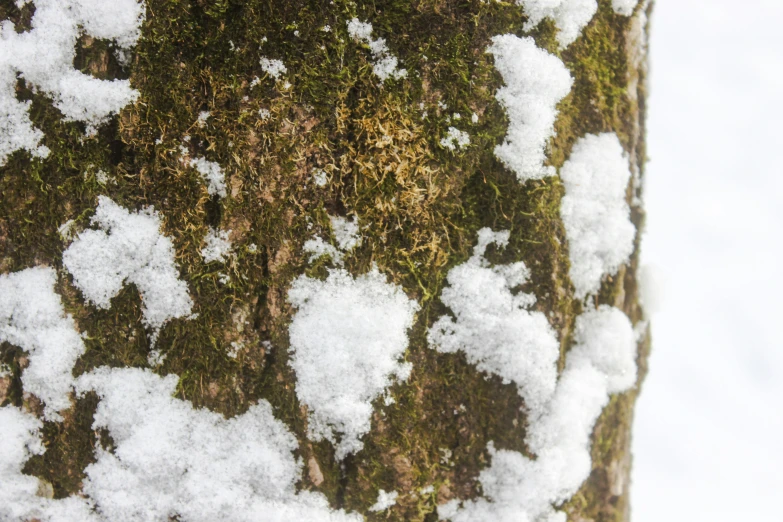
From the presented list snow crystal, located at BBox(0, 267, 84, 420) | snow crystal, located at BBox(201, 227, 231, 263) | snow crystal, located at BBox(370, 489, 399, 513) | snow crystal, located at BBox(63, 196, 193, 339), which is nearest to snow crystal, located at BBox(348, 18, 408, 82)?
snow crystal, located at BBox(201, 227, 231, 263)

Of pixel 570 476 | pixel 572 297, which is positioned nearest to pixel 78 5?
pixel 572 297

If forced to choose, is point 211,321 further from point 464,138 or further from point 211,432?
point 464,138

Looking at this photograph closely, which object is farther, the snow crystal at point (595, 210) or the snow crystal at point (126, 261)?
the snow crystal at point (595, 210)

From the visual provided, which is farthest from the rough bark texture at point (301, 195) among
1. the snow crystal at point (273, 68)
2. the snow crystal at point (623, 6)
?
the snow crystal at point (623, 6)

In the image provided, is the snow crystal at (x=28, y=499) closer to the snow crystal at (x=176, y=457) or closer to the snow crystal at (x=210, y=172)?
the snow crystal at (x=176, y=457)

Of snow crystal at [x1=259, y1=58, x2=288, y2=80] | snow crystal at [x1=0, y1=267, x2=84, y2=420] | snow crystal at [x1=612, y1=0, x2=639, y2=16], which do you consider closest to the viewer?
snow crystal at [x1=259, y1=58, x2=288, y2=80]

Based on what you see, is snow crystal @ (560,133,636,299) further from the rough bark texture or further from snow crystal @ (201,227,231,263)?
snow crystal @ (201,227,231,263)
